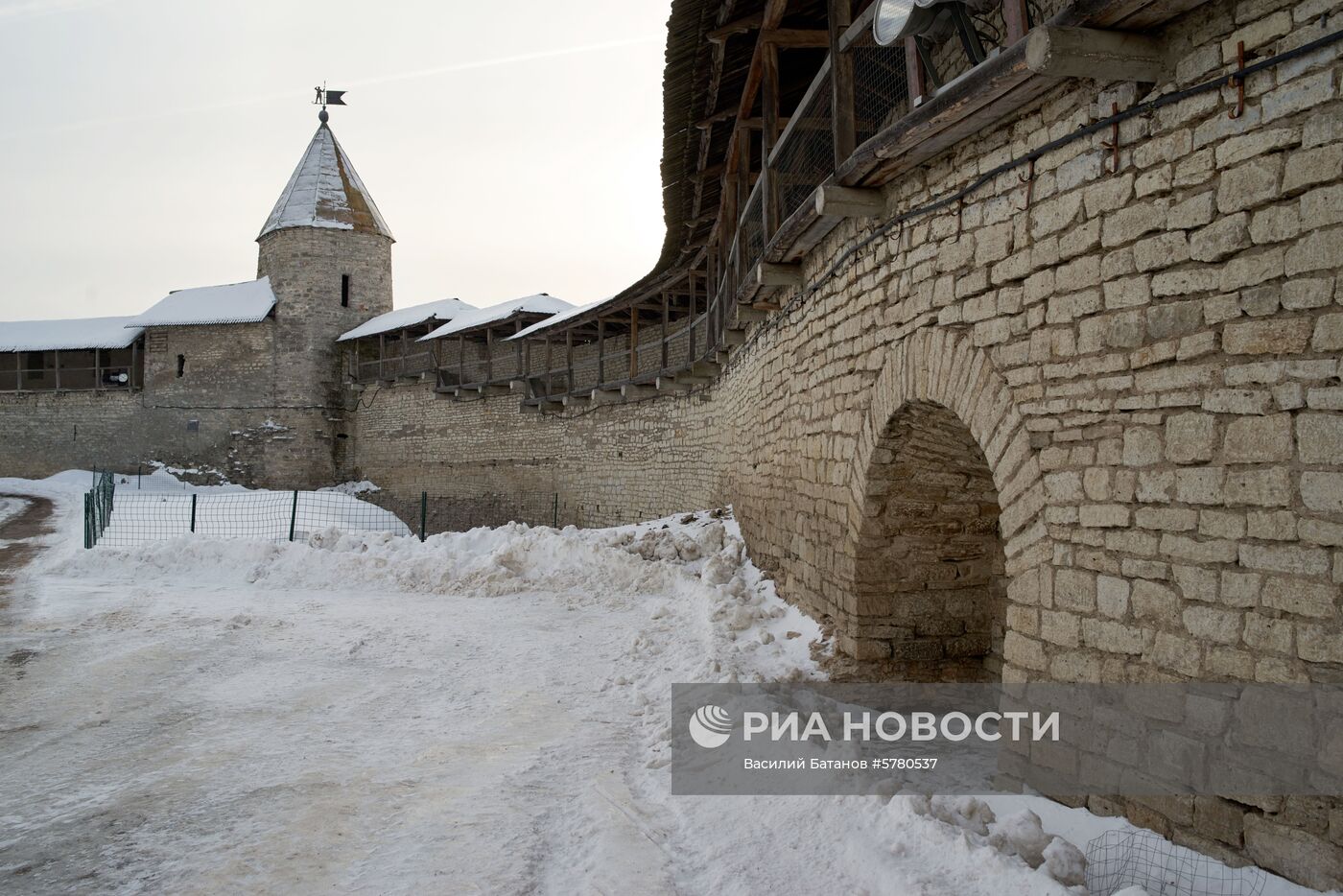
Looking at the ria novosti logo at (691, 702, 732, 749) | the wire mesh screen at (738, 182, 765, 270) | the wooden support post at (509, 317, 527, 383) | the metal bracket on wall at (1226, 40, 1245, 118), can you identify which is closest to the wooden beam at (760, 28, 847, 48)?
the wire mesh screen at (738, 182, 765, 270)

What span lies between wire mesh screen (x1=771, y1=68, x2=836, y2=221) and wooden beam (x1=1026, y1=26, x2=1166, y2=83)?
104 inches

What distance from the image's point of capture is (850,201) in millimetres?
5113

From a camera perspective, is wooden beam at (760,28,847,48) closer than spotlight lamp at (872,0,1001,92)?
No

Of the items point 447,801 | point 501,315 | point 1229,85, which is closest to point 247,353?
point 501,315

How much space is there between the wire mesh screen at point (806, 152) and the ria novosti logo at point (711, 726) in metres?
3.39

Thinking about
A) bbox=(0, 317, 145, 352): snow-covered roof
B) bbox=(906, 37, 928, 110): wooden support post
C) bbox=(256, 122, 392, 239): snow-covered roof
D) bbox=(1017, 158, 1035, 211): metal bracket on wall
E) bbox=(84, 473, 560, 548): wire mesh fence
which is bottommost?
bbox=(84, 473, 560, 548): wire mesh fence

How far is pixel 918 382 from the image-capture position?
4641mm

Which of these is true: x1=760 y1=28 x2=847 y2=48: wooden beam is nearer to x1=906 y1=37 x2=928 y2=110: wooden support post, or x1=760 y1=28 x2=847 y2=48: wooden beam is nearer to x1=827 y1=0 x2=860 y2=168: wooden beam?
x1=827 y1=0 x2=860 y2=168: wooden beam

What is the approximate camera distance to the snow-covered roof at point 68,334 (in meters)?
29.2

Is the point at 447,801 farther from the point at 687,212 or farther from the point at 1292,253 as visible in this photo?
the point at 687,212

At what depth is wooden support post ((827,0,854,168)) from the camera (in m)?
5.11

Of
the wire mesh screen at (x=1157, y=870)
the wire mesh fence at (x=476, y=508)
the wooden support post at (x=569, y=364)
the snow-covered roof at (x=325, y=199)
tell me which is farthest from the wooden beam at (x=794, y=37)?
the snow-covered roof at (x=325, y=199)

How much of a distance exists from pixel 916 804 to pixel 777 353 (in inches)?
209

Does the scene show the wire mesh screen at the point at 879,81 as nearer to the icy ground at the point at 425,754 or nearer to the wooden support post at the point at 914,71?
the wooden support post at the point at 914,71
